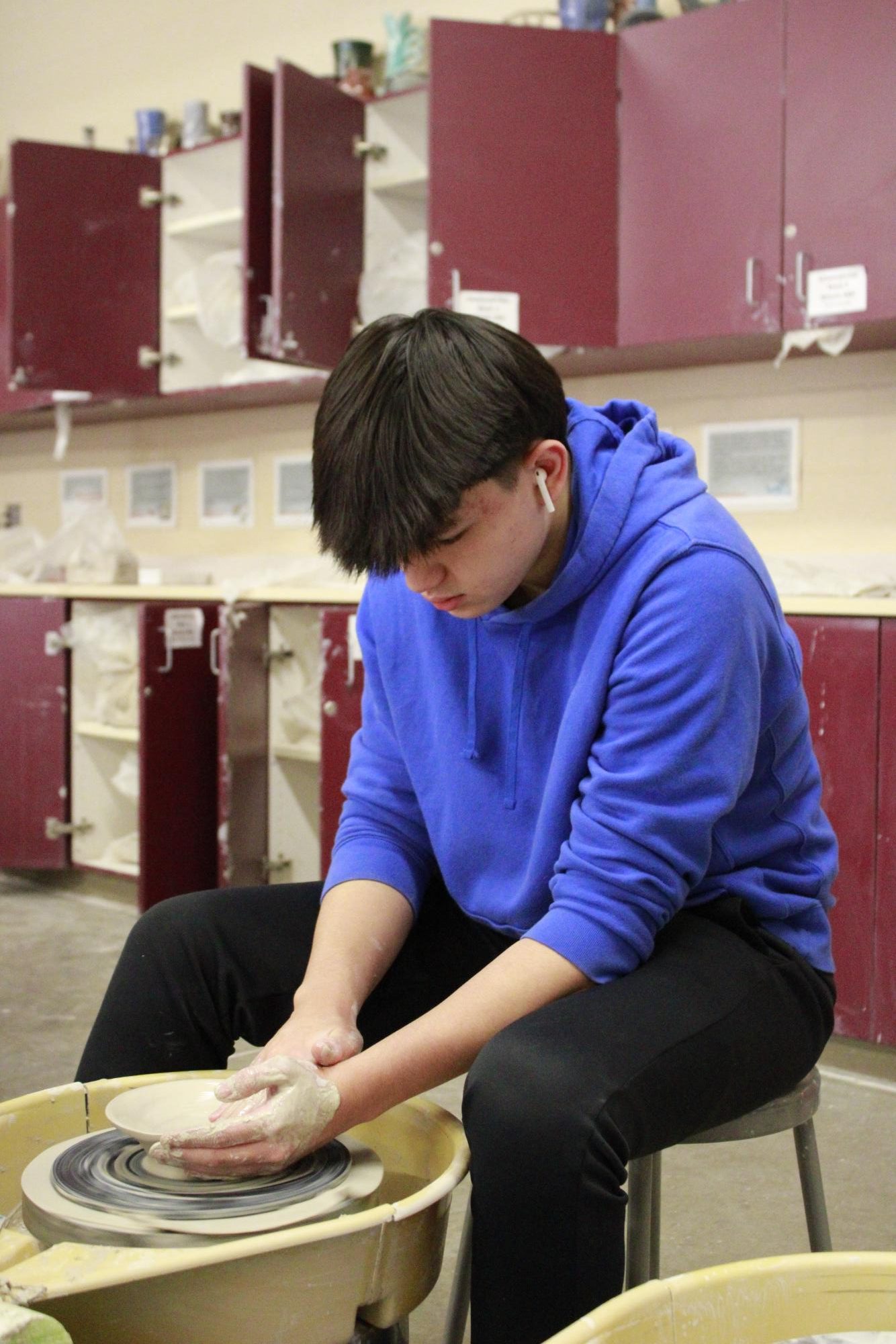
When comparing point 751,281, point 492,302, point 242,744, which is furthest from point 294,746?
point 751,281

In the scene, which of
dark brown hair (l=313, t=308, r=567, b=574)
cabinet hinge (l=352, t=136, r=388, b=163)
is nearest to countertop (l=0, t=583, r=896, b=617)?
cabinet hinge (l=352, t=136, r=388, b=163)

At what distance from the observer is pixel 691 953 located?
0.98 meters

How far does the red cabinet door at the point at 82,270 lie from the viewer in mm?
3355

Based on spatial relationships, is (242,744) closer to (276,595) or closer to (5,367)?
(276,595)

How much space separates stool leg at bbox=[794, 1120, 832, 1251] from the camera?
1.10m

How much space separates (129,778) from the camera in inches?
127

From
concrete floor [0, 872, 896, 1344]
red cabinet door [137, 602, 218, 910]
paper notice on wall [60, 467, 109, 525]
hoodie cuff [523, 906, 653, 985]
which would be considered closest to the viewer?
hoodie cuff [523, 906, 653, 985]

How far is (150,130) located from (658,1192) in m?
3.53

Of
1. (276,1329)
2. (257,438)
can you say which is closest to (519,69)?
(257,438)

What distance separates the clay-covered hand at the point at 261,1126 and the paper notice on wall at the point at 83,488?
3.50m

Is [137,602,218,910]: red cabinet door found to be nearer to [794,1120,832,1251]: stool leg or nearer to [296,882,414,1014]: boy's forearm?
[296,882,414,1014]: boy's forearm

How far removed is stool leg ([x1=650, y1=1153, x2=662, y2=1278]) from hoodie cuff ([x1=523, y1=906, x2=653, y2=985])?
0.57 ft

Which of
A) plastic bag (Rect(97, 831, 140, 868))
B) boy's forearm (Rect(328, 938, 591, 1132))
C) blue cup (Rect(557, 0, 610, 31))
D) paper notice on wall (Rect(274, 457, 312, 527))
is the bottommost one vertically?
plastic bag (Rect(97, 831, 140, 868))

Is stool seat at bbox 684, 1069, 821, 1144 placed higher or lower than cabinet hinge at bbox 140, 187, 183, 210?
lower
